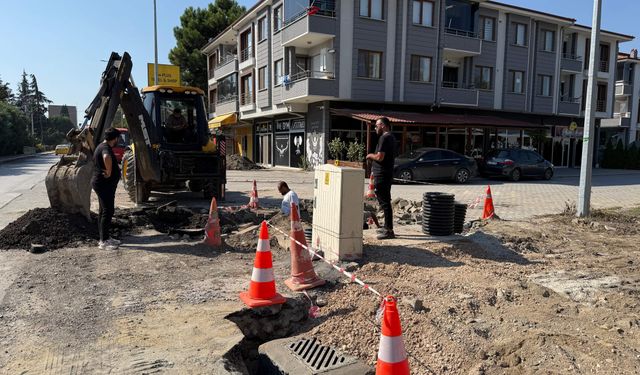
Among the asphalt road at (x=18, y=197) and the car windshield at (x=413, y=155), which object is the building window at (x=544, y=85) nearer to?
the car windshield at (x=413, y=155)

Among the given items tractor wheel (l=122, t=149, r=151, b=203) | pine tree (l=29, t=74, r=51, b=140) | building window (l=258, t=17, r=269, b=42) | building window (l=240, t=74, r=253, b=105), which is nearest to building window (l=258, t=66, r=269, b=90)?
building window (l=240, t=74, r=253, b=105)

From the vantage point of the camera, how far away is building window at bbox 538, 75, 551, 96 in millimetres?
33375

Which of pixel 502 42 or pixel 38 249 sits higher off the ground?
pixel 502 42

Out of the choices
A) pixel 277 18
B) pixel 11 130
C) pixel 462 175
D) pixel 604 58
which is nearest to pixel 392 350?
pixel 462 175

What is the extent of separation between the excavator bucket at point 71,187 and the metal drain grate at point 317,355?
569 centimetres

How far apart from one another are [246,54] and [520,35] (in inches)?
766

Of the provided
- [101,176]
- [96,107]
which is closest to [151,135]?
[96,107]

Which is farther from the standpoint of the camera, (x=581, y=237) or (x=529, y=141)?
(x=529, y=141)

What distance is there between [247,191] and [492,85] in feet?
69.6

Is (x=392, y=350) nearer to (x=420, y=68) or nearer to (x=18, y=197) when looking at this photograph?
(x=18, y=197)

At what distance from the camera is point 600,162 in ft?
128

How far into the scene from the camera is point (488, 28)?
30.7m

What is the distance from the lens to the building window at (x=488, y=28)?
30.4m

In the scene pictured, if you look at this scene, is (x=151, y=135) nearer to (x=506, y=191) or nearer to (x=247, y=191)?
(x=247, y=191)
